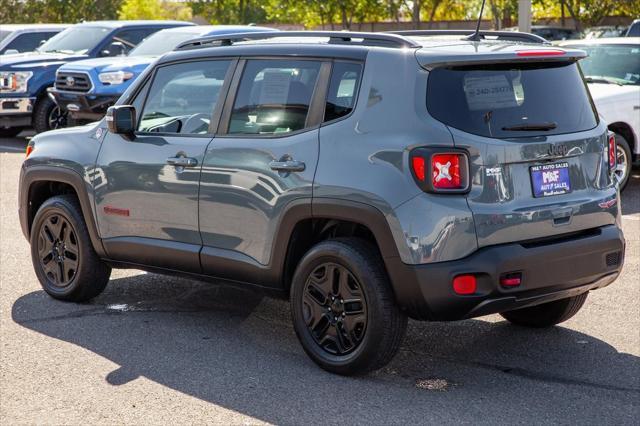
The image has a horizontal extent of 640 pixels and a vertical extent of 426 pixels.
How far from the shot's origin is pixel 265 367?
19.6ft

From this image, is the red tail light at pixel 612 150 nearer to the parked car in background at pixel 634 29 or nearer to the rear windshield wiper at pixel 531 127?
the rear windshield wiper at pixel 531 127

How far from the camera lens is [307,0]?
47.1 metres

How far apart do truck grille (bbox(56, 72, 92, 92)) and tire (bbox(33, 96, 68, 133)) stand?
1.31m

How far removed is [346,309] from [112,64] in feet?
36.9

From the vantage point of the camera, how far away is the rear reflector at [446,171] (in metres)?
5.27

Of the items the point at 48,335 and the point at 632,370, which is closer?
the point at 632,370

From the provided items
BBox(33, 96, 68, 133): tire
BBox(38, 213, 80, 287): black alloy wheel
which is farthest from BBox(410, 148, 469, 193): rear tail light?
BBox(33, 96, 68, 133): tire

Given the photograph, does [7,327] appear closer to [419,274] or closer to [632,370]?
[419,274]

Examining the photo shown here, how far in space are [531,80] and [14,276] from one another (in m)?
4.37

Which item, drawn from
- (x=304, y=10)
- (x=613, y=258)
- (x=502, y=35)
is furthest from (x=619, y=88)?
(x=304, y=10)

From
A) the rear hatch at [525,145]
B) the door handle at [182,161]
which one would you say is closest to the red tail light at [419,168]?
the rear hatch at [525,145]

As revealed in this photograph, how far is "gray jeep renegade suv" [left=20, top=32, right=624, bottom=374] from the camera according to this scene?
532cm

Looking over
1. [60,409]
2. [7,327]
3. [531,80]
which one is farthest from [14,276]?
[531,80]

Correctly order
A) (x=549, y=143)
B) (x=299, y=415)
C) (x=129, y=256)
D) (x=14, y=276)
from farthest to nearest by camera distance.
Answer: (x=14, y=276) → (x=129, y=256) → (x=549, y=143) → (x=299, y=415)
